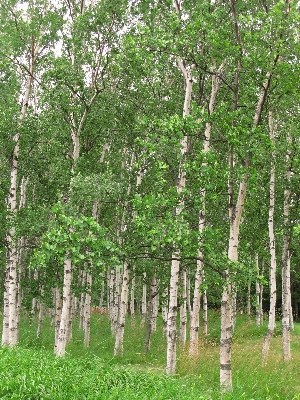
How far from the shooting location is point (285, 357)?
47.1ft

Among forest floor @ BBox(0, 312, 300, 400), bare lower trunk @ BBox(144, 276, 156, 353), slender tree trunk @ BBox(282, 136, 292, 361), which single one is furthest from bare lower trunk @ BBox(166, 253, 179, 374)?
bare lower trunk @ BBox(144, 276, 156, 353)

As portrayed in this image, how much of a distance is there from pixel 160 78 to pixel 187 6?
346 centimetres

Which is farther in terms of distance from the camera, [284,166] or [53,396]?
[284,166]

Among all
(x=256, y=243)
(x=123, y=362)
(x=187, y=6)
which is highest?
(x=187, y=6)

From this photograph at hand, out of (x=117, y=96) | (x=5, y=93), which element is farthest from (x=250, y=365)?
(x=5, y=93)

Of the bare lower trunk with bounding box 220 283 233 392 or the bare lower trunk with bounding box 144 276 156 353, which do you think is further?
the bare lower trunk with bounding box 144 276 156 353

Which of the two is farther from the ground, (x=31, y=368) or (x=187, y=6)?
(x=187, y=6)

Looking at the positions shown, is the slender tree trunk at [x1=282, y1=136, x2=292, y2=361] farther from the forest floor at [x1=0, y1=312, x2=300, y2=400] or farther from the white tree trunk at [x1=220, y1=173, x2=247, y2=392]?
the white tree trunk at [x1=220, y1=173, x2=247, y2=392]

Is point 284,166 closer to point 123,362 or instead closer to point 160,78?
point 160,78

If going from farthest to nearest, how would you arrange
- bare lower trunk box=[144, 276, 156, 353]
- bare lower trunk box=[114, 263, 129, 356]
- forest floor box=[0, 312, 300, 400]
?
bare lower trunk box=[144, 276, 156, 353] → bare lower trunk box=[114, 263, 129, 356] → forest floor box=[0, 312, 300, 400]

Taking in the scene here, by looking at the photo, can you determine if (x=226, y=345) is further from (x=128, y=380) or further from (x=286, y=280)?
(x=286, y=280)

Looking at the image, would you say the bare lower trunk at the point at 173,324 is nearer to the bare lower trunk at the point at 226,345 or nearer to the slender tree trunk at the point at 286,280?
the bare lower trunk at the point at 226,345

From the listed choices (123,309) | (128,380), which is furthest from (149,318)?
(128,380)

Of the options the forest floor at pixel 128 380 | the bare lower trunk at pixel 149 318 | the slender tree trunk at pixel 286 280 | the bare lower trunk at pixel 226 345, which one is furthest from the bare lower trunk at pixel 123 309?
the bare lower trunk at pixel 226 345
